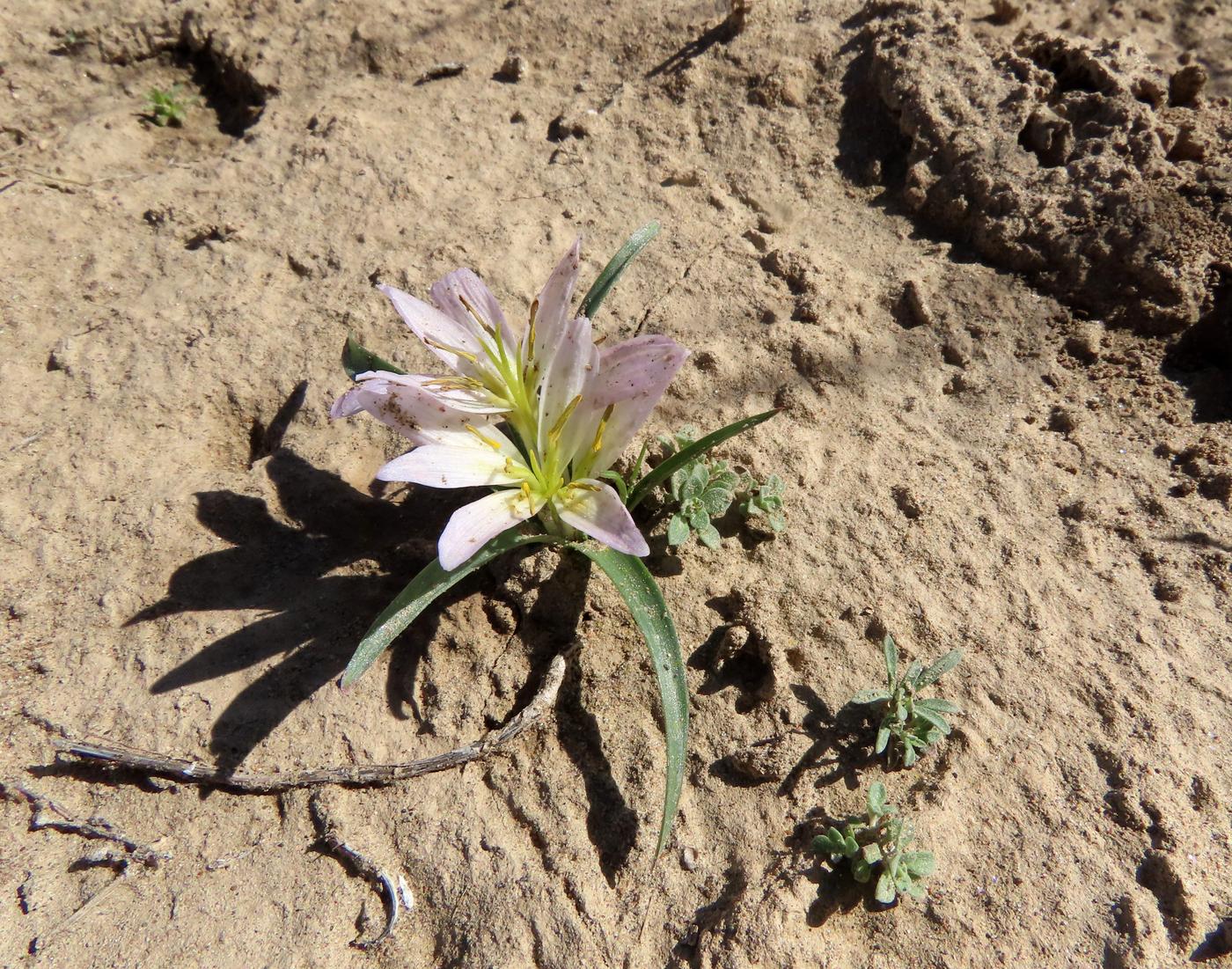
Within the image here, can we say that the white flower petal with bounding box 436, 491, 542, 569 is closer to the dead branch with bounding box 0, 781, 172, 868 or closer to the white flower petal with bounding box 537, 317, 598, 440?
the white flower petal with bounding box 537, 317, 598, 440

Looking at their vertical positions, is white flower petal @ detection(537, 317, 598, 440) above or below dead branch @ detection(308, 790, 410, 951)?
above

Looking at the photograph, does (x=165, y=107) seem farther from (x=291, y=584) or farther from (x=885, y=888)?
(x=885, y=888)

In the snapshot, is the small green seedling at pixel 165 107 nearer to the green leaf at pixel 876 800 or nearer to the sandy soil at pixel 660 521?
the sandy soil at pixel 660 521

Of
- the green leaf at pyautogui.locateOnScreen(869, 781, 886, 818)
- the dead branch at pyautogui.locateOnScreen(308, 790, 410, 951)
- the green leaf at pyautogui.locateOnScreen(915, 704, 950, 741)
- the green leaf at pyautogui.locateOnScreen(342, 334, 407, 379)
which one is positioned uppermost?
the green leaf at pyautogui.locateOnScreen(915, 704, 950, 741)

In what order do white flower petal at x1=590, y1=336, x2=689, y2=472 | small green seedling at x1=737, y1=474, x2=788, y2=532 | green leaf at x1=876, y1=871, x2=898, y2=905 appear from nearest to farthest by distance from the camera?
green leaf at x1=876, y1=871, x2=898, y2=905 < white flower petal at x1=590, y1=336, x2=689, y2=472 < small green seedling at x1=737, y1=474, x2=788, y2=532

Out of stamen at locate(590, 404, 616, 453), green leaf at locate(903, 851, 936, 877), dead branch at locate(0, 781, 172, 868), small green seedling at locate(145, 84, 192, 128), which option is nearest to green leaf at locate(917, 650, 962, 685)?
green leaf at locate(903, 851, 936, 877)

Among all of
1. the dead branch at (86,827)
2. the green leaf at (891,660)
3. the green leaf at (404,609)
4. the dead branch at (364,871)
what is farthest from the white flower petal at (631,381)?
the dead branch at (86,827)

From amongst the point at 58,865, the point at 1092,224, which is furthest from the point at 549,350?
the point at 1092,224
